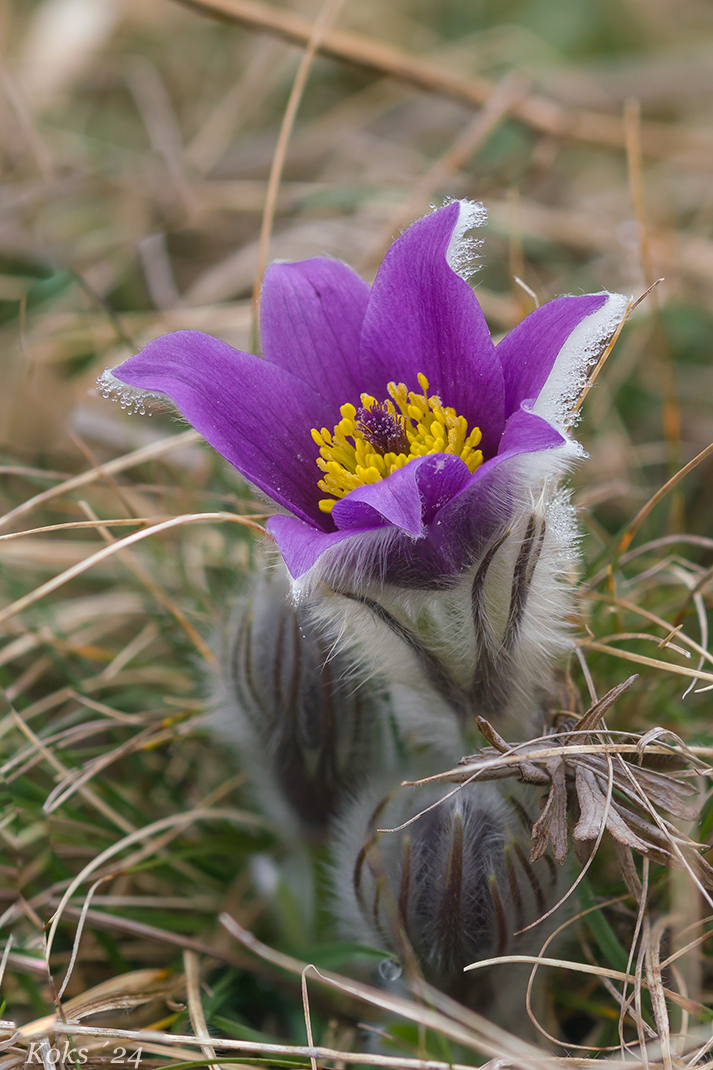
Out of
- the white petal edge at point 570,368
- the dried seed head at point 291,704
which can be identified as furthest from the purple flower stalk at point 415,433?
the dried seed head at point 291,704

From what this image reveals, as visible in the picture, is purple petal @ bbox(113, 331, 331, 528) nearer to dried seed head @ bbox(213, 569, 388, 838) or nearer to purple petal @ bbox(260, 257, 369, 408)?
purple petal @ bbox(260, 257, 369, 408)

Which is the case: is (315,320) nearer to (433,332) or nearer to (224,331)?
(433,332)

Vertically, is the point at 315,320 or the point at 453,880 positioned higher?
the point at 315,320

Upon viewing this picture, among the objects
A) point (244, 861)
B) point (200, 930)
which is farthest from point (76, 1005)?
point (244, 861)

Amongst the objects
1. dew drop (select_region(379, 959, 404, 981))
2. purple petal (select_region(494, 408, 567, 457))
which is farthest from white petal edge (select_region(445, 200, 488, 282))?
dew drop (select_region(379, 959, 404, 981))

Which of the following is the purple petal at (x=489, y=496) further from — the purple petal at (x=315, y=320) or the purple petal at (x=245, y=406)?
the purple petal at (x=315, y=320)

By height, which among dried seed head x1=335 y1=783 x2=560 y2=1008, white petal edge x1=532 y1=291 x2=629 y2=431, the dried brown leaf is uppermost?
white petal edge x1=532 y1=291 x2=629 y2=431

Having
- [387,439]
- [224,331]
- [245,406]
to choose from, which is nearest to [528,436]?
[387,439]
